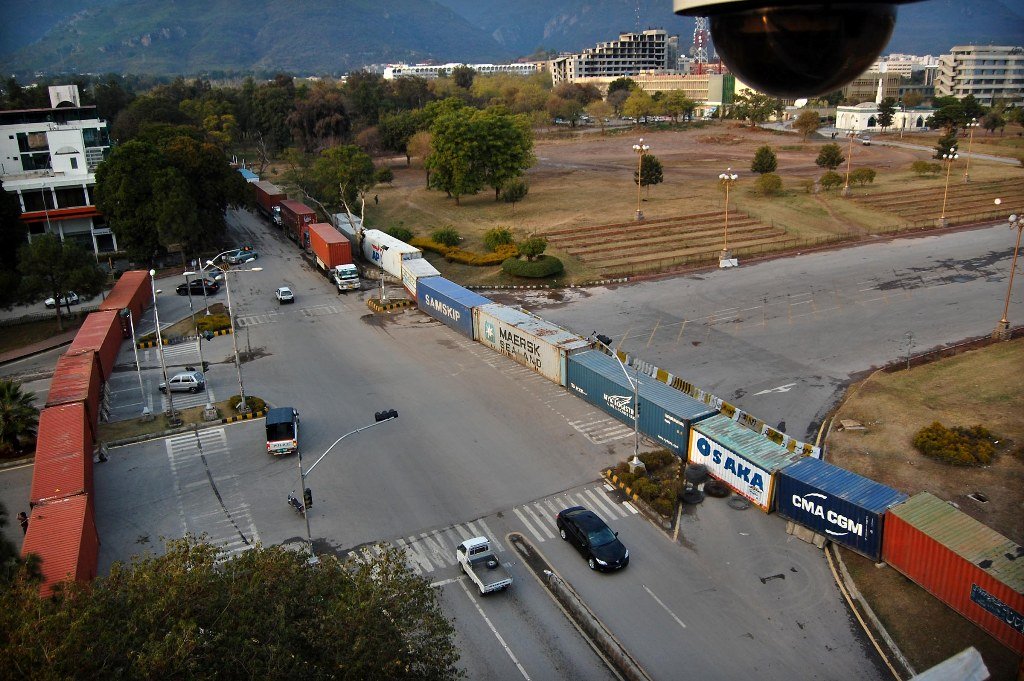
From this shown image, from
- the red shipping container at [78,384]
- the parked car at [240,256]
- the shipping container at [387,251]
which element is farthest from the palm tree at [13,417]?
the parked car at [240,256]

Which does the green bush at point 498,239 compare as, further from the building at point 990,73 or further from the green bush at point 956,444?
the building at point 990,73

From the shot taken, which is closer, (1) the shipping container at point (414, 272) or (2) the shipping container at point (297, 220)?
(1) the shipping container at point (414, 272)

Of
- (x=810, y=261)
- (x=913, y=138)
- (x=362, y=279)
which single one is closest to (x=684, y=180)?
(x=810, y=261)

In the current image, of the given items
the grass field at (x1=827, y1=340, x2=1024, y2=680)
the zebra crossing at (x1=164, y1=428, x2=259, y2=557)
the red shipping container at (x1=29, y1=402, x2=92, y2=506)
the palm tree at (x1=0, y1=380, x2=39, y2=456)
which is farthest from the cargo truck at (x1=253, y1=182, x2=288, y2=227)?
the grass field at (x1=827, y1=340, x2=1024, y2=680)

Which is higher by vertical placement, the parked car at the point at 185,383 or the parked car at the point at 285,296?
the parked car at the point at 285,296

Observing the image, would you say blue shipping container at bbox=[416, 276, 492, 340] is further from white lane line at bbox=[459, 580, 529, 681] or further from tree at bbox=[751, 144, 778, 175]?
tree at bbox=[751, 144, 778, 175]

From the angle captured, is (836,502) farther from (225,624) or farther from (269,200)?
(269,200)

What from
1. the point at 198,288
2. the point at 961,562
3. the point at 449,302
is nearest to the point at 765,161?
the point at 449,302
